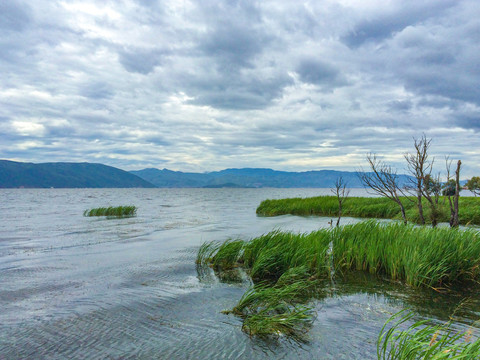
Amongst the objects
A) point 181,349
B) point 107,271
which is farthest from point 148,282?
point 181,349

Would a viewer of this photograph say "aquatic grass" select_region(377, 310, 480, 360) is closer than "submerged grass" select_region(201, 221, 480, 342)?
Yes

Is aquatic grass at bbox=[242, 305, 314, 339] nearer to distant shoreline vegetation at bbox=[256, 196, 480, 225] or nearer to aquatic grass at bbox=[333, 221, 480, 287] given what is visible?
aquatic grass at bbox=[333, 221, 480, 287]

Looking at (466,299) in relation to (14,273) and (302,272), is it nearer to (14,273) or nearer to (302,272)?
(302,272)

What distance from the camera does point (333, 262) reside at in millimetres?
11211

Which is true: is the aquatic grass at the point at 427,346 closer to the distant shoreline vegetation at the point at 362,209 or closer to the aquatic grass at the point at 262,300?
the aquatic grass at the point at 262,300

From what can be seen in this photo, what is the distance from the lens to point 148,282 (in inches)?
395

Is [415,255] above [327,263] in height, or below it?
→ above

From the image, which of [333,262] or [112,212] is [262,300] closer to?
[333,262]

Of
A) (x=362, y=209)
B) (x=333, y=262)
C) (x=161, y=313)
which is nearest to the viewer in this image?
(x=161, y=313)

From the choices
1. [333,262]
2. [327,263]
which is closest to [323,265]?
[327,263]

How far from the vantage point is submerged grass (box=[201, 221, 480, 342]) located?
705cm

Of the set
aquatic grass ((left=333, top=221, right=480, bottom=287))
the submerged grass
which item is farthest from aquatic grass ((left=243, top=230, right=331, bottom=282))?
aquatic grass ((left=333, top=221, right=480, bottom=287))

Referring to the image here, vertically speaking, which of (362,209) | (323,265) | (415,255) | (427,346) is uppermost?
(415,255)

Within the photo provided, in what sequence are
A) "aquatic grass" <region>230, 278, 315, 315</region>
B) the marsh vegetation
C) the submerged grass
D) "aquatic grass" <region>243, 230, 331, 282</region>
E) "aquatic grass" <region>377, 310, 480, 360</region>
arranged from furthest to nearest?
"aquatic grass" <region>243, 230, 331, 282</region>
the submerged grass
the marsh vegetation
"aquatic grass" <region>230, 278, 315, 315</region>
"aquatic grass" <region>377, 310, 480, 360</region>
